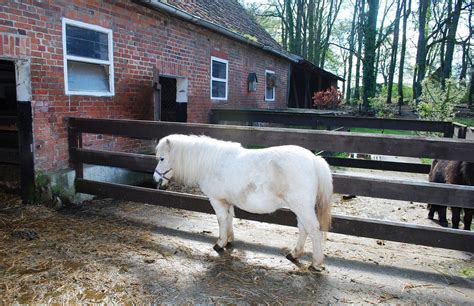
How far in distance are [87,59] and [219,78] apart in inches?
202

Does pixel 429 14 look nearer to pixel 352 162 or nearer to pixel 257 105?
pixel 257 105

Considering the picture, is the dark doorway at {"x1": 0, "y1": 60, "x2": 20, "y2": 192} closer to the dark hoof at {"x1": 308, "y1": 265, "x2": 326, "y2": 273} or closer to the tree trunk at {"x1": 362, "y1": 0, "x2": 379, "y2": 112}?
the dark hoof at {"x1": 308, "y1": 265, "x2": 326, "y2": 273}

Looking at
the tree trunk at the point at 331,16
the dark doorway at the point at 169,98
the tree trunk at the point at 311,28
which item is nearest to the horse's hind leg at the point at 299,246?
the dark doorway at the point at 169,98

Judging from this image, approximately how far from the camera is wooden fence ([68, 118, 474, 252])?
10.7 ft

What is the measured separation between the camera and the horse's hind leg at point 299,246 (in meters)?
3.42

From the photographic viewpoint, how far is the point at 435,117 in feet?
37.0

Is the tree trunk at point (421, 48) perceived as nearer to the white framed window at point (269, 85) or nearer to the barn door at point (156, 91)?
the white framed window at point (269, 85)

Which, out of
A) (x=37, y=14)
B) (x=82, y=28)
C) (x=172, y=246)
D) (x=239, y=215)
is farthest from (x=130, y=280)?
(x=82, y=28)

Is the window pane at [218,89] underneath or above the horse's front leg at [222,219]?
above

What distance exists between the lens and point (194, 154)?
3.64m

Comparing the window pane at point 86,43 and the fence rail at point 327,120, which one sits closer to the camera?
the window pane at point 86,43

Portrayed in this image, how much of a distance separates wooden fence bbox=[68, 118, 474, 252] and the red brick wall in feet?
3.40

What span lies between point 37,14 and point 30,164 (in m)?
2.06

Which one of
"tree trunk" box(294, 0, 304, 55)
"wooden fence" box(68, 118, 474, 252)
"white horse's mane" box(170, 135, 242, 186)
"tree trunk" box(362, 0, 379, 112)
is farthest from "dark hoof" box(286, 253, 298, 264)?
"tree trunk" box(294, 0, 304, 55)
